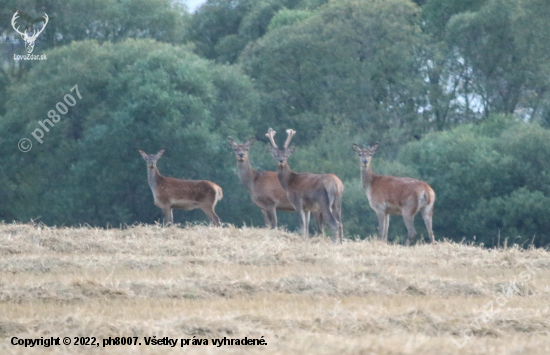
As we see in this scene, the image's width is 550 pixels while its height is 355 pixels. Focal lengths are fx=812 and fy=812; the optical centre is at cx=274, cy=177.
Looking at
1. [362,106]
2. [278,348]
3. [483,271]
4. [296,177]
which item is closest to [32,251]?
[296,177]

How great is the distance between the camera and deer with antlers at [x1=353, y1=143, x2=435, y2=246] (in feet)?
49.0

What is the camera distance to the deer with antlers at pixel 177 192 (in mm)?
18141

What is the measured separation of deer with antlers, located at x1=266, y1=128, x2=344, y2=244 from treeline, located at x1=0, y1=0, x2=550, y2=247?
9941 mm

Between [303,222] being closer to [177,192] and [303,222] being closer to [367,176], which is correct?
[367,176]

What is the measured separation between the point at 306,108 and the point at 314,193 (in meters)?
18.3

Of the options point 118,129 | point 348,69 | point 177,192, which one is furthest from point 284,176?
point 348,69

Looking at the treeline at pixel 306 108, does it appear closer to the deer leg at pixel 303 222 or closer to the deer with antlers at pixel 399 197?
the deer with antlers at pixel 399 197

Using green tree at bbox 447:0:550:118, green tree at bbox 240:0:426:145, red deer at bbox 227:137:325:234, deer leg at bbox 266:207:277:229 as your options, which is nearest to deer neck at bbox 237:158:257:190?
red deer at bbox 227:137:325:234

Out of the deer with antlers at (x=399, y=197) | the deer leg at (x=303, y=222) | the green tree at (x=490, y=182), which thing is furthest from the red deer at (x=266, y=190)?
the green tree at (x=490, y=182)

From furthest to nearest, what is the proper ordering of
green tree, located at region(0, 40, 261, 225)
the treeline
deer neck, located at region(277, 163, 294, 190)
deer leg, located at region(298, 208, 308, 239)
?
green tree, located at region(0, 40, 261, 225) → the treeline → deer neck, located at region(277, 163, 294, 190) → deer leg, located at region(298, 208, 308, 239)

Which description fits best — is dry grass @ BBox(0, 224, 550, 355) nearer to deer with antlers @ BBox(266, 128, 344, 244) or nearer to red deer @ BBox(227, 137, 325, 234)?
deer with antlers @ BBox(266, 128, 344, 244)

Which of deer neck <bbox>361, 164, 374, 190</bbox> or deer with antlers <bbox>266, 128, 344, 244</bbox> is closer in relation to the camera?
deer with antlers <bbox>266, 128, 344, 244</bbox>

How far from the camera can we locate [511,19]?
29047 millimetres

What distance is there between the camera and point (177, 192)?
18.2 metres
